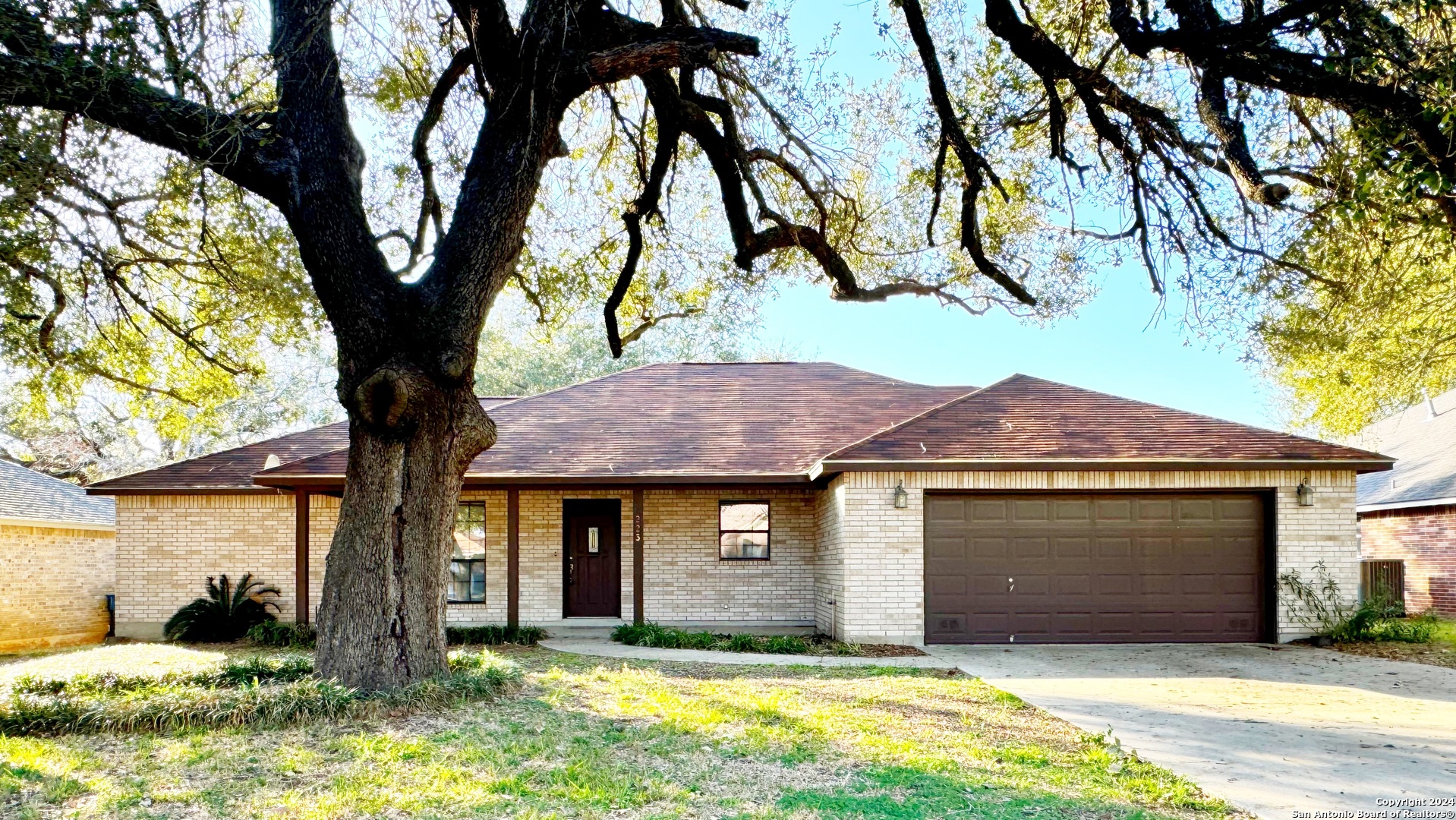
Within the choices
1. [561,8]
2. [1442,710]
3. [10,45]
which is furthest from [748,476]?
[10,45]

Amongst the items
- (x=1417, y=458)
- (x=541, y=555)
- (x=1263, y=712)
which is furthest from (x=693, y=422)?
(x=1417, y=458)

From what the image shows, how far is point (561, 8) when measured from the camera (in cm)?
853

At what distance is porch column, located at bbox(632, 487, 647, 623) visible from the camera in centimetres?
1470

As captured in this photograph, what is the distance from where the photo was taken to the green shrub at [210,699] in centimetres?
739

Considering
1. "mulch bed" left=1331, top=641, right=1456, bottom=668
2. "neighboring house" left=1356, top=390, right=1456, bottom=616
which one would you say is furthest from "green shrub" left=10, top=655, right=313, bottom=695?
"neighboring house" left=1356, top=390, right=1456, bottom=616

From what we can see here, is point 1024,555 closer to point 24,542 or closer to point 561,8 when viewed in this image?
point 561,8

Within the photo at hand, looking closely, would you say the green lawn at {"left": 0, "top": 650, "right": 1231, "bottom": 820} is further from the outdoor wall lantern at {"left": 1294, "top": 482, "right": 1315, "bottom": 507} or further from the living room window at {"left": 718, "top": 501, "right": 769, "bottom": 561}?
the living room window at {"left": 718, "top": 501, "right": 769, "bottom": 561}

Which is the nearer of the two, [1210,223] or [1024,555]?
[1210,223]

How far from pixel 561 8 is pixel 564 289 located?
5.06 m

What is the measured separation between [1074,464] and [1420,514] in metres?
10.9

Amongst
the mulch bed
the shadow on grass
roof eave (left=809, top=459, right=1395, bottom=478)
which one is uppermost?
roof eave (left=809, top=459, right=1395, bottom=478)

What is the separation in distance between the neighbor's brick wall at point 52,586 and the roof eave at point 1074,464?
50.1 feet

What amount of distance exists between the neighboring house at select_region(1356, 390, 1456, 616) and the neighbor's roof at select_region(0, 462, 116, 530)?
25780 mm

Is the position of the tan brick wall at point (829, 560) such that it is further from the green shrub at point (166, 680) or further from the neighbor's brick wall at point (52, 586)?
the neighbor's brick wall at point (52, 586)
